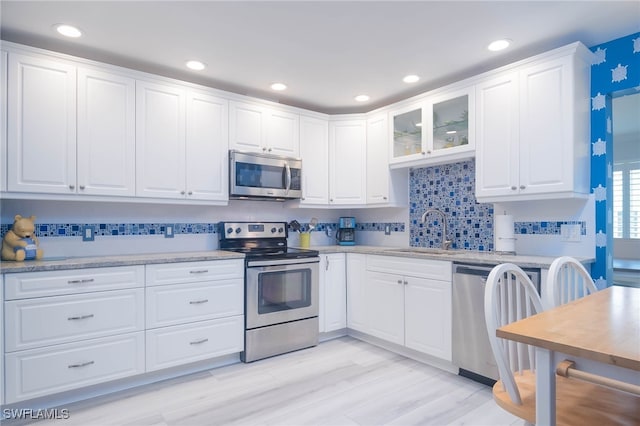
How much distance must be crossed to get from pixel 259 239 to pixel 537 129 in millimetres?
2456

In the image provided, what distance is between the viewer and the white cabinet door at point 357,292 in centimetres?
340

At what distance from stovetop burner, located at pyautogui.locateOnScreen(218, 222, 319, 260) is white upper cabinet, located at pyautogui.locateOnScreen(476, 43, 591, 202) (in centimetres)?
168

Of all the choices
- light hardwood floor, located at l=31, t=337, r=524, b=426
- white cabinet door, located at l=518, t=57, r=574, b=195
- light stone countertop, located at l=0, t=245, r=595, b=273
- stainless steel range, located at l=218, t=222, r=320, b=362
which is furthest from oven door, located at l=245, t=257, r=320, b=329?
white cabinet door, located at l=518, t=57, r=574, b=195

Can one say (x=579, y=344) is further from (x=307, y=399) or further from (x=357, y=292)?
(x=357, y=292)

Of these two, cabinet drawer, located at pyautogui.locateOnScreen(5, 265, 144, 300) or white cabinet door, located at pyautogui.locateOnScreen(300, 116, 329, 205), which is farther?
white cabinet door, located at pyautogui.locateOnScreen(300, 116, 329, 205)

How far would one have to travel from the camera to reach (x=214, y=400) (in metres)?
2.32

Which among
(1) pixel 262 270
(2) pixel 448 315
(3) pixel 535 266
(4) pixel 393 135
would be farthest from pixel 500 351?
(4) pixel 393 135

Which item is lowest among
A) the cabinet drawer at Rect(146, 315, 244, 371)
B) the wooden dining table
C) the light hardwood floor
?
the light hardwood floor

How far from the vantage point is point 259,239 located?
354 centimetres

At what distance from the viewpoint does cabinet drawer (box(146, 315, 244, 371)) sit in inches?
100

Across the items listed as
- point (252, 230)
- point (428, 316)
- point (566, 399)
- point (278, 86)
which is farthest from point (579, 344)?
point (278, 86)

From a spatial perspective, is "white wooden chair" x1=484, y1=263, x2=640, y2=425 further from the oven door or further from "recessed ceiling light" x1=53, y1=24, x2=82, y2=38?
"recessed ceiling light" x1=53, y1=24, x2=82, y2=38

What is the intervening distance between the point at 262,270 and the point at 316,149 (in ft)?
4.67

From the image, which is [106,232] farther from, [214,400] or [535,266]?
[535,266]
